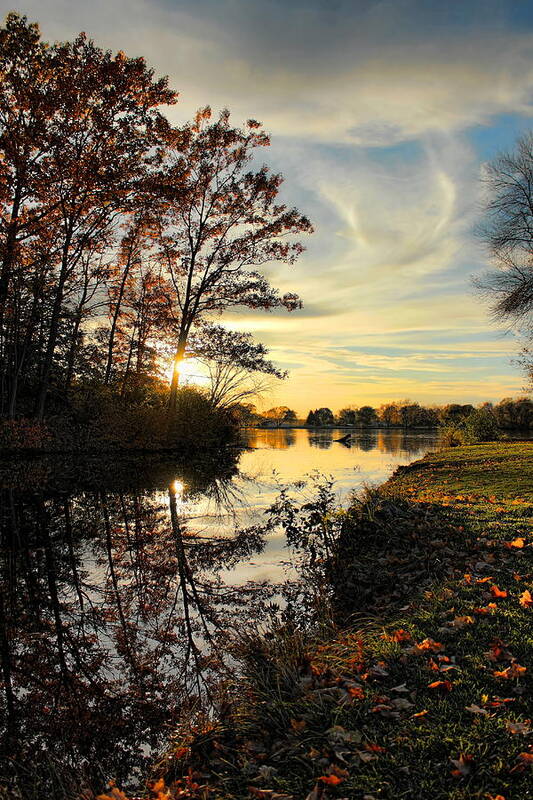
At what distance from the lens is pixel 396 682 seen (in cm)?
349

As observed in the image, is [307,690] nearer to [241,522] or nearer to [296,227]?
[241,522]

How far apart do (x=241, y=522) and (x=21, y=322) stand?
709 inches

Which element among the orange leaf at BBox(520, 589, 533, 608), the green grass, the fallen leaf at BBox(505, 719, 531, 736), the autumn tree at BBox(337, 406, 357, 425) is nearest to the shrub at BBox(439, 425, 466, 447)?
the green grass

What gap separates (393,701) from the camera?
322cm

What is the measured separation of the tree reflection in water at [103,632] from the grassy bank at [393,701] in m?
0.57

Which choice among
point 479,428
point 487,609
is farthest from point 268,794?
point 479,428

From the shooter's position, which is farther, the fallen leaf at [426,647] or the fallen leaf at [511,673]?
the fallen leaf at [426,647]

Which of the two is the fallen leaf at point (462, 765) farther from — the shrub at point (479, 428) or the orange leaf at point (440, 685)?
the shrub at point (479, 428)

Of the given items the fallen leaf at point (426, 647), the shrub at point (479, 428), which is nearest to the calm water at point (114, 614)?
the fallen leaf at point (426, 647)

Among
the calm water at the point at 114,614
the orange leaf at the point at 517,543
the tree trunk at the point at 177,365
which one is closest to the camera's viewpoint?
the calm water at the point at 114,614

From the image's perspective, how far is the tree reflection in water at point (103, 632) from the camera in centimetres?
331

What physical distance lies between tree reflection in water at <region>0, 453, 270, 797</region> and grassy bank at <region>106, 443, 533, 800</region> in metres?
0.57

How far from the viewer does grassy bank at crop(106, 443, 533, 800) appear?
2592 mm

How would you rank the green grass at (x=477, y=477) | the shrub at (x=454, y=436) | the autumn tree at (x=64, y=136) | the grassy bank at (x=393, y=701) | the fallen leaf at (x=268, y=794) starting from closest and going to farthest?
the fallen leaf at (x=268, y=794)
the grassy bank at (x=393, y=701)
the green grass at (x=477, y=477)
the autumn tree at (x=64, y=136)
the shrub at (x=454, y=436)
